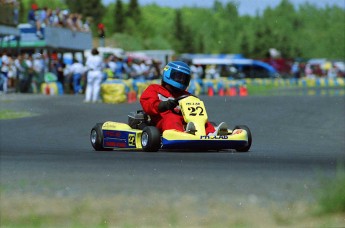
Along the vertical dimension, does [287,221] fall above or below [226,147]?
above

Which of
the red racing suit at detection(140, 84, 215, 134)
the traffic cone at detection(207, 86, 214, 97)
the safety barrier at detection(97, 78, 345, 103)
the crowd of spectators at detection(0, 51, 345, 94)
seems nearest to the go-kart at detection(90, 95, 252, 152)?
the red racing suit at detection(140, 84, 215, 134)

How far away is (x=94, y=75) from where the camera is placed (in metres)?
27.5

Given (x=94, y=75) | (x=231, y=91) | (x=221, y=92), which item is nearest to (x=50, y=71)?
(x=221, y=92)

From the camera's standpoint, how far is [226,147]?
1118 cm

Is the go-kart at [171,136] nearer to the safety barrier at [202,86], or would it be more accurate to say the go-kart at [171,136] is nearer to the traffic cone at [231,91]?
the safety barrier at [202,86]

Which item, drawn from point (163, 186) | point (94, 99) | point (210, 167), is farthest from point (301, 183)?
point (94, 99)

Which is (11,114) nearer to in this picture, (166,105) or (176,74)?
(176,74)

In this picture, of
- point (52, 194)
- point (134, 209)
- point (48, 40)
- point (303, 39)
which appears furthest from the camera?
point (303, 39)

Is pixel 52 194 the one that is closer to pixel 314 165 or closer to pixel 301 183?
pixel 301 183

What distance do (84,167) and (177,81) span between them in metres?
2.62

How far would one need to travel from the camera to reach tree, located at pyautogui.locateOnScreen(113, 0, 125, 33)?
477 ft

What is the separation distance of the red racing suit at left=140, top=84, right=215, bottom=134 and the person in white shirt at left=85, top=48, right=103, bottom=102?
49.4 ft

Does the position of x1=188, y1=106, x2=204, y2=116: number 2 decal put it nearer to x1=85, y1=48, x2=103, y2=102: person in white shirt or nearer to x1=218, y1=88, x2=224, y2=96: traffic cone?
x1=85, y1=48, x2=103, y2=102: person in white shirt

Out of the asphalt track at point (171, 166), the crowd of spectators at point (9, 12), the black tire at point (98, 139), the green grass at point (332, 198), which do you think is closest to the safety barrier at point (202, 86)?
the crowd of spectators at point (9, 12)
